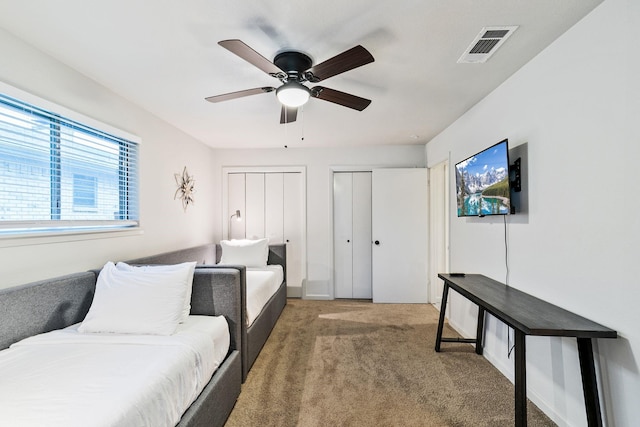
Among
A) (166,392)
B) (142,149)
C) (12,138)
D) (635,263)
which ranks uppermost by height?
(142,149)

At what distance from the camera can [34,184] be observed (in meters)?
1.87

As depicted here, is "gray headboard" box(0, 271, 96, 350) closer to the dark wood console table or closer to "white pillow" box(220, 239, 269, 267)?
"white pillow" box(220, 239, 269, 267)

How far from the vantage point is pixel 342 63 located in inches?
65.5

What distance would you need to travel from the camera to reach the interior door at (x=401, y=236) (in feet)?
13.9

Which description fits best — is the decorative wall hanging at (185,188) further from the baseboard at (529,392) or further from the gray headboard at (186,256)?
the baseboard at (529,392)

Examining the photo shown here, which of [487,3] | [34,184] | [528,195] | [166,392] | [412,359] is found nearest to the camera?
[166,392]

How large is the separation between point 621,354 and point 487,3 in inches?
72.6

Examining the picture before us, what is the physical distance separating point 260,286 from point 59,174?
187 cm

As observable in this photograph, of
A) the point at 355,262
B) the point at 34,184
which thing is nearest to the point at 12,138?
the point at 34,184

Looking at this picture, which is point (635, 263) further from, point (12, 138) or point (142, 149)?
point (142, 149)

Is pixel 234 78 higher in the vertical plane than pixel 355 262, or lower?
higher

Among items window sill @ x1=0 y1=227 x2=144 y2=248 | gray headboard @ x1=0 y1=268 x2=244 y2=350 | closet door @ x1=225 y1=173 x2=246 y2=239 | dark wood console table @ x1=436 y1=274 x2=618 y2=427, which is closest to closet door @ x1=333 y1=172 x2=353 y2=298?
closet door @ x1=225 y1=173 x2=246 y2=239

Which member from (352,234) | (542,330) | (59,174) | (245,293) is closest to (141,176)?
(59,174)

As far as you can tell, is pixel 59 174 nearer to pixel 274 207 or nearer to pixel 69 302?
pixel 69 302
